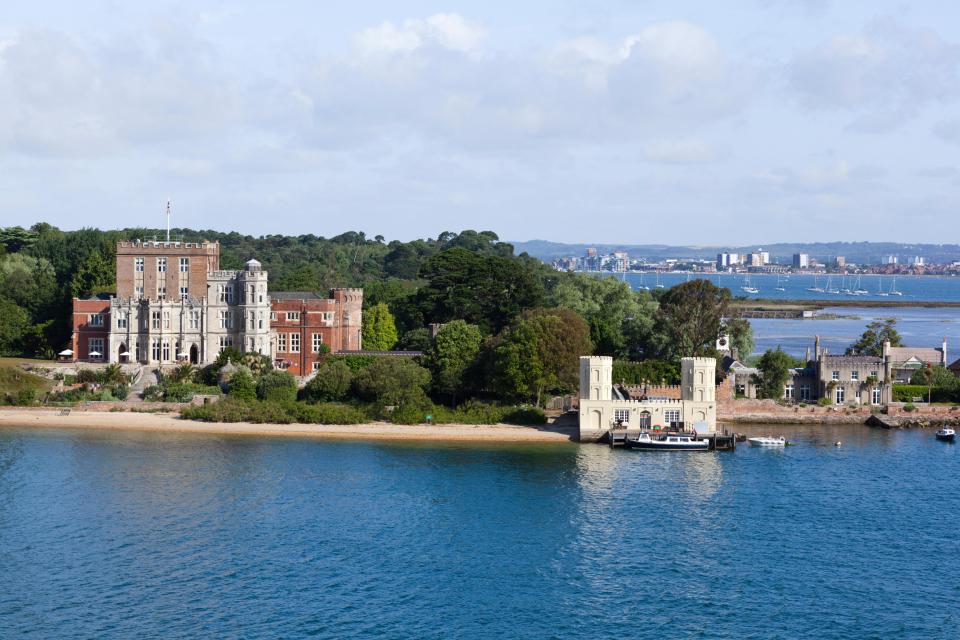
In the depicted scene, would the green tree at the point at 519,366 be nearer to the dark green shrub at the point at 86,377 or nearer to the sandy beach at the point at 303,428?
the sandy beach at the point at 303,428

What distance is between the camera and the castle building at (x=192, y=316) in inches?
3361

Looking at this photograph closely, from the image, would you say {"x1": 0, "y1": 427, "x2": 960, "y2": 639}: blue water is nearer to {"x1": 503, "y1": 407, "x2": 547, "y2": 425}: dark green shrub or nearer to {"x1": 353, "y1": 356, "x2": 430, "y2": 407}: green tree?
{"x1": 503, "y1": 407, "x2": 547, "y2": 425}: dark green shrub

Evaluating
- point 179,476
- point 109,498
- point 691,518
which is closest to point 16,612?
point 109,498

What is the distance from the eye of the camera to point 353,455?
215ft

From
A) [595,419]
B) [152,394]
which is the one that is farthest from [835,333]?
[152,394]

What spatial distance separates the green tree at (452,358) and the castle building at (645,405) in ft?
34.4

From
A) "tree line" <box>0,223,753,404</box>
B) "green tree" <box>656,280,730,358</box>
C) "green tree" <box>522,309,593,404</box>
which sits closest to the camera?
"green tree" <box>522,309,593,404</box>

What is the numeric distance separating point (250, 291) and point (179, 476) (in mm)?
28776

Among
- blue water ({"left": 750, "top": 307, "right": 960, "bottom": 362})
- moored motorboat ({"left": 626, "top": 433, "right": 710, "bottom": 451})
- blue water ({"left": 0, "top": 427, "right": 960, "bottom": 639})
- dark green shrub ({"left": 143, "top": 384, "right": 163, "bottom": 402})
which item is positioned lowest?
blue water ({"left": 0, "top": 427, "right": 960, "bottom": 639})

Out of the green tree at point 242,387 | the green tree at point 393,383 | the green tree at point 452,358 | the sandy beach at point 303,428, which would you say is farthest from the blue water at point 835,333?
the green tree at point 242,387

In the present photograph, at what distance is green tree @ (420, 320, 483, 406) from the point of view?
78875mm

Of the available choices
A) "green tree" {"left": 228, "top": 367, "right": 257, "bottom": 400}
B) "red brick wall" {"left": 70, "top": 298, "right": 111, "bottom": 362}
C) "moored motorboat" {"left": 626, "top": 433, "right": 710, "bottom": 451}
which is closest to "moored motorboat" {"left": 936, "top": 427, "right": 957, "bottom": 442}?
"moored motorboat" {"left": 626, "top": 433, "right": 710, "bottom": 451}

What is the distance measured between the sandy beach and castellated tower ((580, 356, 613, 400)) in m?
2.78

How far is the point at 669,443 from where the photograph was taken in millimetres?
68688
